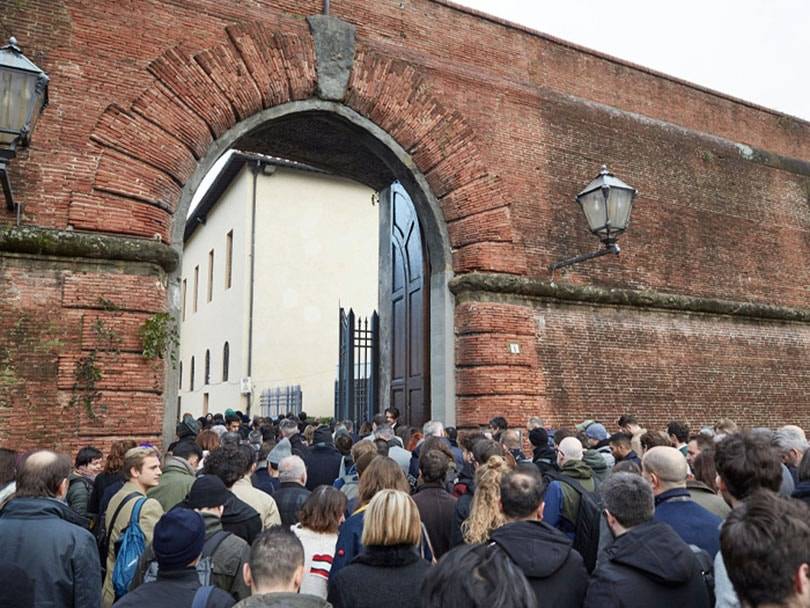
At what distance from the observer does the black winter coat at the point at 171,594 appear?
8.26 feet

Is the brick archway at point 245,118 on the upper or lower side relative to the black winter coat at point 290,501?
upper

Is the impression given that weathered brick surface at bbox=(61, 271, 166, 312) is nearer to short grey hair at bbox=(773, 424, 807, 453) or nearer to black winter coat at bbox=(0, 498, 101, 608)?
black winter coat at bbox=(0, 498, 101, 608)

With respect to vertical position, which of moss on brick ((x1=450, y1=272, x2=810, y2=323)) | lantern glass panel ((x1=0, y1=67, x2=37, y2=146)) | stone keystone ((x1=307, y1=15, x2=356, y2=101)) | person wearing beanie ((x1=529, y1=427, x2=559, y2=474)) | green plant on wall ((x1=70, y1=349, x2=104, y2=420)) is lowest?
person wearing beanie ((x1=529, y1=427, x2=559, y2=474))

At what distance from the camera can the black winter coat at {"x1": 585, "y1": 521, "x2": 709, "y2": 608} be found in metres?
2.49

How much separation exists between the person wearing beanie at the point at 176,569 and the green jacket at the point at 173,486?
1.73m

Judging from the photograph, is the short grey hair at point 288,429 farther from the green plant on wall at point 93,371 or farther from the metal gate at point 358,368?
the metal gate at point 358,368

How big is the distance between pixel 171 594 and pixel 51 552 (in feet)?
2.98

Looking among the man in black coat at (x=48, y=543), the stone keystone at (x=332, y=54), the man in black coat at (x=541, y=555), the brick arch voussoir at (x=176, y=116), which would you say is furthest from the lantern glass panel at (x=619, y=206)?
the man in black coat at (x=48, y=543)

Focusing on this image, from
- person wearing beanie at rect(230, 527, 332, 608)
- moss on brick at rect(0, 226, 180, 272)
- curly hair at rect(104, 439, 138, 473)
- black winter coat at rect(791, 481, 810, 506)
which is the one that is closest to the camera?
person wearing beanie at rect(230, 527, 332, 608)

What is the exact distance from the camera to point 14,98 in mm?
5965

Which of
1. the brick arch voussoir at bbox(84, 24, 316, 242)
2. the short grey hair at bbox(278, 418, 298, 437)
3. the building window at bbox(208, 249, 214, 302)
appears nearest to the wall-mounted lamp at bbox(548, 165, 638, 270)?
the brick arch voussoir at bbox(84, 24, 316, 242)

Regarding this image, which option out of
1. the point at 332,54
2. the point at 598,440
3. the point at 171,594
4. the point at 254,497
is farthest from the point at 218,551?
the point at 332,54

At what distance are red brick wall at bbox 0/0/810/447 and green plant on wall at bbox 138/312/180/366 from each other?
5.7 inches

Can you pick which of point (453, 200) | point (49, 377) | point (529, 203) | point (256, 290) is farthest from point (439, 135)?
point (256, 290)
